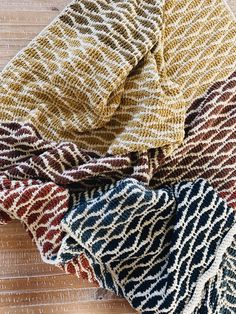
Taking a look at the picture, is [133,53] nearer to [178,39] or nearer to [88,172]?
[178,39]

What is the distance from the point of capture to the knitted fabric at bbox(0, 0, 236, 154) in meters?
0.97

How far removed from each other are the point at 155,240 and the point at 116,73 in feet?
1.07

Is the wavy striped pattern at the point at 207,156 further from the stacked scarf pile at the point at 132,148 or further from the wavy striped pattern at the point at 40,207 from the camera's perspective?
the wavy striped pattern at the point at 40,207

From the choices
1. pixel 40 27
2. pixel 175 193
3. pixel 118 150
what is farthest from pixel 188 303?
pixel 40 27

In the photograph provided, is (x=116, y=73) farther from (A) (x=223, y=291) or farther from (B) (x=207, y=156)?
(A) (x=223, y=291)

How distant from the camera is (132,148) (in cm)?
93

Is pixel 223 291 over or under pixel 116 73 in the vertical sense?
under

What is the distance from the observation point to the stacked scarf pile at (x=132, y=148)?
88 centimetres

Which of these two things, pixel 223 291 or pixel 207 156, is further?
pixel 207 156

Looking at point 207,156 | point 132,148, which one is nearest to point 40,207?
point 132,148

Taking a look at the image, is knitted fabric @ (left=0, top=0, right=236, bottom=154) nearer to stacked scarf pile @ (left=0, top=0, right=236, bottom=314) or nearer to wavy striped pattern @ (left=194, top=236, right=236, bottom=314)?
stacked scarf pile @ (left=0, top=0, right=236, bottom=314)

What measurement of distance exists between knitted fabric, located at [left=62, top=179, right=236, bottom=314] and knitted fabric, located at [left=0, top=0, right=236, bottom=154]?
11 cm

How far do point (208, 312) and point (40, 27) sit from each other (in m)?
0.73

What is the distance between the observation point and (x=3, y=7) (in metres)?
1.19
